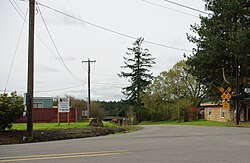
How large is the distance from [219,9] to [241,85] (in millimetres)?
9000

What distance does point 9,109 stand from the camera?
64.7 ft

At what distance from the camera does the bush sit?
19500mm

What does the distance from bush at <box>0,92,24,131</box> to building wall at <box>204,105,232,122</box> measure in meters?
36.1

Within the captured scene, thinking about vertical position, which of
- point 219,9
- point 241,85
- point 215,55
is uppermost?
point 219,9

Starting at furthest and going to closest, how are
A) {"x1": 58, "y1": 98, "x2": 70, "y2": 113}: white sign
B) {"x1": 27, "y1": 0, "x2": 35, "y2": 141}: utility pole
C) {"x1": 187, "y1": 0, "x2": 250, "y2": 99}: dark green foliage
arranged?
{"x1": 187, "y1": 0, "x2": 250, "y2": 99}: dark green foliage, {"x1": 58, "y1": 98, "x2": 70, "y2": 113}: white sign, {"x1": 27, "y1": 0, "x2": 35, "y2": 141}: utility pole

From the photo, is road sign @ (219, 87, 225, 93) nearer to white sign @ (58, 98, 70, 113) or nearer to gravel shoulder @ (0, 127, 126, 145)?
white sign @ (58, 98, 70, 113)

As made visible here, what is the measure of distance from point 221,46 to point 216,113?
21.4 meters

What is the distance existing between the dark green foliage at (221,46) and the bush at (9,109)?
71.4 feet

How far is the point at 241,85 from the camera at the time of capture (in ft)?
128

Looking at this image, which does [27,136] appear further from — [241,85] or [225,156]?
[241,85]

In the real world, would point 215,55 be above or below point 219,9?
below

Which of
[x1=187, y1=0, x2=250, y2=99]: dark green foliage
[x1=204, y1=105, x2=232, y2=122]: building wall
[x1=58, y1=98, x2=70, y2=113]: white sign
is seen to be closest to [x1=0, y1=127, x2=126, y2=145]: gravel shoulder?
[x1=58, y1=98, x2=70, y2=113]: white sign

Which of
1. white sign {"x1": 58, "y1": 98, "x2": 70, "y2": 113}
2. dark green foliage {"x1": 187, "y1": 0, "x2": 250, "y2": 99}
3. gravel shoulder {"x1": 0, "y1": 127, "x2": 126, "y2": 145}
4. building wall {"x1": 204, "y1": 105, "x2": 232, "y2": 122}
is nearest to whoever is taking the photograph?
gravel shoulder {"x1": 0, "y1": 127, "x2": 126, "y2": 145}

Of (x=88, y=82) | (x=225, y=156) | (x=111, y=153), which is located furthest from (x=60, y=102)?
(x=225, y=156)
